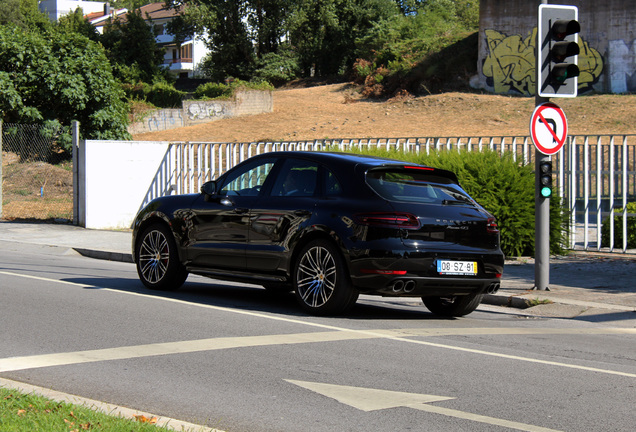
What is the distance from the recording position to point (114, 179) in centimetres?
2048

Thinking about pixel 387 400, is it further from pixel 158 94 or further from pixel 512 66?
pixel 158 94

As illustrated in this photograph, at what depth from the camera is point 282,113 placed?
152 ft

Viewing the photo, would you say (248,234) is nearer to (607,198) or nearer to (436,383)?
(436,383)

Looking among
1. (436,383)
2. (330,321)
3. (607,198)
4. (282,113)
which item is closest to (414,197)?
(330,321)

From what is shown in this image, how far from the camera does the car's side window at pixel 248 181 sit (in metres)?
9.73

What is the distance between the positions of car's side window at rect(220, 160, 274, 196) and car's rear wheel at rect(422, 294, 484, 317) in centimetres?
238

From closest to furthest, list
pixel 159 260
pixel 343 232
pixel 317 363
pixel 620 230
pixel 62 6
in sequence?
pixel 317 363 < pixel 343 232 < pixel 159 260 < pixel 620 230 < pixel 62 6

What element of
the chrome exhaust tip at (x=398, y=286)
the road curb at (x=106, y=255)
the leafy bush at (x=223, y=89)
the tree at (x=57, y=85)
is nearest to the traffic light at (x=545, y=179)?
the chrome exhaust tip at (x=398, y=286)

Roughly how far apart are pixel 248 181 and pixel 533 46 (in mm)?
36949

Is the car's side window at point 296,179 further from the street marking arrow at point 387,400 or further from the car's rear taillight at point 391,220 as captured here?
the street marking arrow at point 387,400

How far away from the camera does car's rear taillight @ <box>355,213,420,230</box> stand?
8.28 meters

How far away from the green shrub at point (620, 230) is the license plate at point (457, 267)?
6.98 meters

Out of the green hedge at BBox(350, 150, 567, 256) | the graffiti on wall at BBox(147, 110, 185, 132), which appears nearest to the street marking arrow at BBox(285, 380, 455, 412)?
the green hedge at BBox(350, 150, 567, 256)

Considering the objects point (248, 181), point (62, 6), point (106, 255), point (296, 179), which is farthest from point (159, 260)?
point (62, 6)
